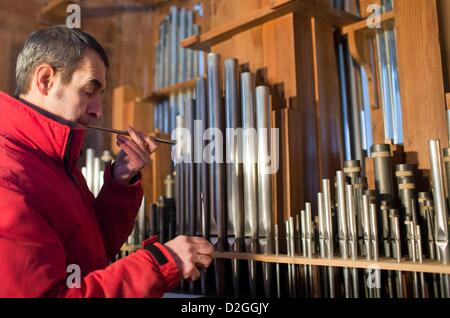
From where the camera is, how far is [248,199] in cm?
184

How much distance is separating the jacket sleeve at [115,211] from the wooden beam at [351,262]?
22.2 inches

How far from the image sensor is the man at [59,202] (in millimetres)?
853

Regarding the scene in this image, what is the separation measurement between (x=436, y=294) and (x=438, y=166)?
46 centimetres

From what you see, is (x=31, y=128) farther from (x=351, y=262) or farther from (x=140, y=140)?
(x=351, y=262)

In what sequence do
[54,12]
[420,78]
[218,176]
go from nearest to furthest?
[420,78] < [218,176] < [54,12]

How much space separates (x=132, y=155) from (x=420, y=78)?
1.13 m

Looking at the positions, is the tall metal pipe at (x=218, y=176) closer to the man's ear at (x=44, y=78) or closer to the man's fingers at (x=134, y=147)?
the man's fingers at (x=134, y=147)

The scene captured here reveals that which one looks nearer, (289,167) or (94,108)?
(94,108)

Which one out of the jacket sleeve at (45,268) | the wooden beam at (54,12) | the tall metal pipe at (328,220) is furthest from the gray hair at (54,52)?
the wooden beam at (54,12)

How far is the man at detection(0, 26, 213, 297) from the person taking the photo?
0.85 m

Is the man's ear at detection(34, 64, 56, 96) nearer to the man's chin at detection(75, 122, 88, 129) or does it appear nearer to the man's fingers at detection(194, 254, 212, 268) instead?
the man's chin at detection(75, 122, 88, 129)

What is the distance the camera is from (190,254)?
1029mm

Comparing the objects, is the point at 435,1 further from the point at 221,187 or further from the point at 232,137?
the point at 221,187

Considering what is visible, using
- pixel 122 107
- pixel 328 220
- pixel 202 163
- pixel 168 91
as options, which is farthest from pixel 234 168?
pixel 168 91
